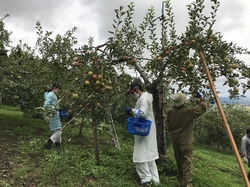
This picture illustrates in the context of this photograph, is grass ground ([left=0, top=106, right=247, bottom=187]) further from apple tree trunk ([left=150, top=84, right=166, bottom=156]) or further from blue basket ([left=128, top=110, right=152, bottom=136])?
blue basket ([left=128, top=110, right=152, bottom=136])

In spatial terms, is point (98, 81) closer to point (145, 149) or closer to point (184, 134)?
point (145, 149)

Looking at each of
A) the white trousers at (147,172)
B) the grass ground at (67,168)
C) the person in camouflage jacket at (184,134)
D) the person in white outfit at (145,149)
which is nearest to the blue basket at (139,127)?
the person in white outfit at (145,149)

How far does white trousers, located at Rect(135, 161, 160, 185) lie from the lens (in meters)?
4.45

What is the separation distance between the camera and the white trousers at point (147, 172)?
4.45m

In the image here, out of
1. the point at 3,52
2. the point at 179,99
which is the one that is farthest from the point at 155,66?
the point at 3,52

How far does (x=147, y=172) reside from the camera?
14.7ft

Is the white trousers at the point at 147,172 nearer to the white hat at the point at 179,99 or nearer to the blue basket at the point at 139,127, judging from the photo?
the blue basket at the point at 139,127

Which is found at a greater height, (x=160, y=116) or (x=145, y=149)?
(x=160, y=116)

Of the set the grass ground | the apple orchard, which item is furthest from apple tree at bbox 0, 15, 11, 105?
the apple orchard

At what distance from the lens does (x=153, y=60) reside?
4.37m

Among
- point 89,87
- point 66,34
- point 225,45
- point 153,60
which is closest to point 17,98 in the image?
point 66,34

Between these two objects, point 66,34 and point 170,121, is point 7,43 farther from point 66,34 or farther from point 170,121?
point 170,121

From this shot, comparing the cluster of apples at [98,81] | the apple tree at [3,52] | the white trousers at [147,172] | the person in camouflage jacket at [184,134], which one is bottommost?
the white trousers at [147,172]

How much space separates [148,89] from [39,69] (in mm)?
4714
